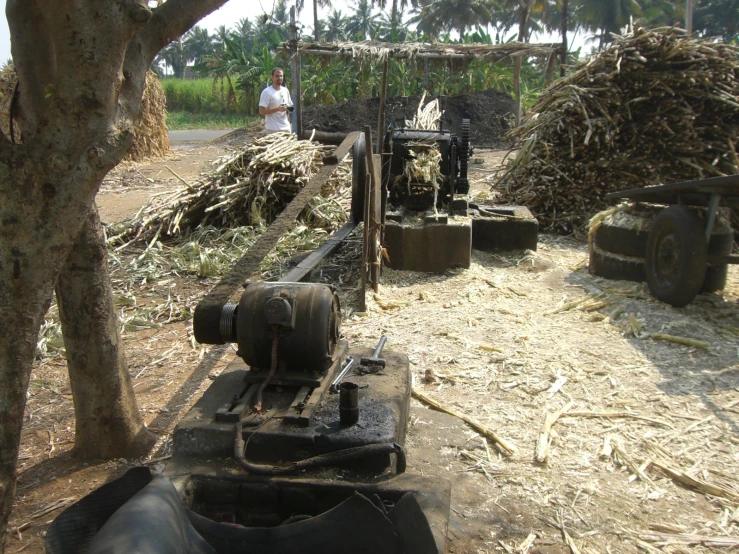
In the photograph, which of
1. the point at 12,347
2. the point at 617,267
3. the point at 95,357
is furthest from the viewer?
the point at 617,267

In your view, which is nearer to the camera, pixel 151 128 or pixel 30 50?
pixel 30 50

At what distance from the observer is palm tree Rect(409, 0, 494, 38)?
57.6 m

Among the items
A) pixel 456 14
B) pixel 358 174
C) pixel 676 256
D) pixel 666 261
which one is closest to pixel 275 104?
pixel 358 174

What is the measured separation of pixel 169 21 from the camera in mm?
2789

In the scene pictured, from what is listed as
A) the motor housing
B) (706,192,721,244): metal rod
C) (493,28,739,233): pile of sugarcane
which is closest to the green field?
(493,28,739,233): pile of sugarcane

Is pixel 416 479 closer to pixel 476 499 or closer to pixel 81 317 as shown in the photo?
pixel 476 499

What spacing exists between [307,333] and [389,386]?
0.59 m

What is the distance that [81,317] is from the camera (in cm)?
311

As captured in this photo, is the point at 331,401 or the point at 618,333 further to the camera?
the point at 618,333

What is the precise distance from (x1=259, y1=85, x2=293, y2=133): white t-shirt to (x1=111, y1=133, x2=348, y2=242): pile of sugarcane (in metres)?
1.60

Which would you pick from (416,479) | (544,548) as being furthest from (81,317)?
(544,548)

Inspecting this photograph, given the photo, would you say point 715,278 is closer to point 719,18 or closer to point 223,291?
point 223,291

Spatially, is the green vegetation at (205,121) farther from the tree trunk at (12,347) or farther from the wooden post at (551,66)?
the tree trunk at (12,347)

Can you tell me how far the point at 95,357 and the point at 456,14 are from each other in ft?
202
